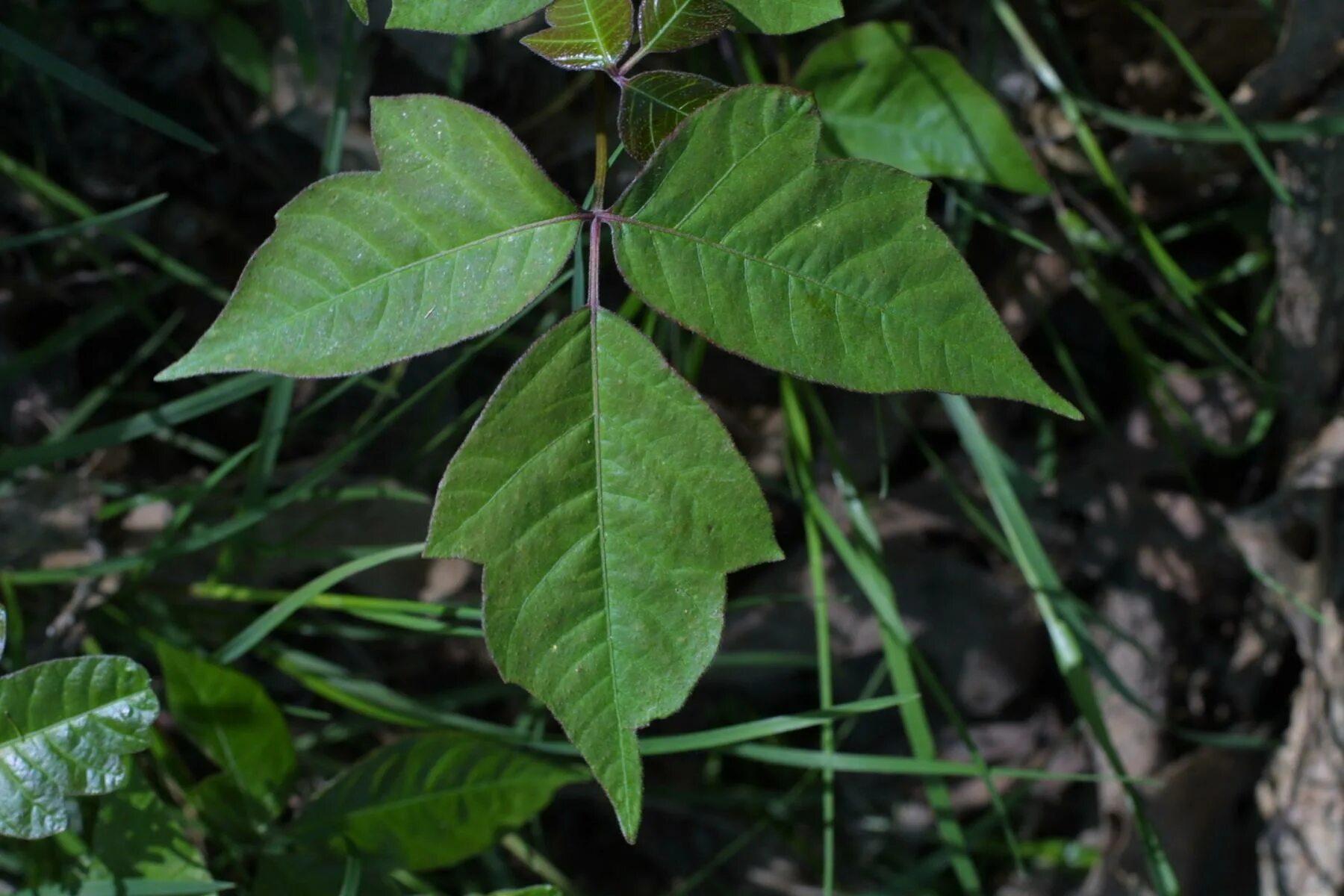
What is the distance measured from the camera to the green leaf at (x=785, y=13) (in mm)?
951

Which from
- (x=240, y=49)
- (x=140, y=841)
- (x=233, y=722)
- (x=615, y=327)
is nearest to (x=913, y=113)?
(x=615, y=327)

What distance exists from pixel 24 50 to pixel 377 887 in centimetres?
107

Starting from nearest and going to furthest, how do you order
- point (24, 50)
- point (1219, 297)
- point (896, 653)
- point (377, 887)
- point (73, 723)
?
point (73, 723)
point (24, 50)
point (377, 887)
point (896, 653)
point (1219, 297)

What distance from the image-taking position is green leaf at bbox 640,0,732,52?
0.98 m

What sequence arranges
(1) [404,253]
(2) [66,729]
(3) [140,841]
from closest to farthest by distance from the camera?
(1) [404,253], (2) [66,729], (3) [140,841]

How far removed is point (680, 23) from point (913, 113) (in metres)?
0.53

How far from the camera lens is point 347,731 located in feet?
5.65

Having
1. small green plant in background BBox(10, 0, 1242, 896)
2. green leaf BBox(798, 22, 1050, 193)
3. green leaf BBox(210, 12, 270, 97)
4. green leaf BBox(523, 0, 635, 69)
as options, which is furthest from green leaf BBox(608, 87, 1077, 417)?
green leaf BBox(210, 12, 270, 97)

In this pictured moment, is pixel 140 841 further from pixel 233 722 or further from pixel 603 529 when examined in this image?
pixel 603 529

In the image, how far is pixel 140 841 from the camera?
132 cm

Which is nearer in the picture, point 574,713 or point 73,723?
point 574,713

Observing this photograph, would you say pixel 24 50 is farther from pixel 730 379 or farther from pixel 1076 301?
pixel 1076 301

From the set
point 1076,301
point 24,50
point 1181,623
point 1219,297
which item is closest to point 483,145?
A: point 24,50

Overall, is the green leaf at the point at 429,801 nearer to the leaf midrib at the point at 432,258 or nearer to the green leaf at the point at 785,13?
the leaf midrib at the point at 432,258
